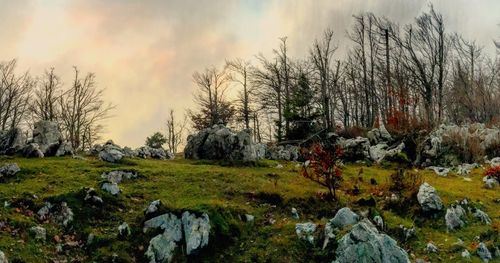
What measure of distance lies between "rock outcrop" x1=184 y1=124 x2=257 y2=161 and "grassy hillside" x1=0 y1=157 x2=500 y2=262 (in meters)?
2.55

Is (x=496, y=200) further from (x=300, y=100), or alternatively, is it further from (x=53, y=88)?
(x=53, y=88)

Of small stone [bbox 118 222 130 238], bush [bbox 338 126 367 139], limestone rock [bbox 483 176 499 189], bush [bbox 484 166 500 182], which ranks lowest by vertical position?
small stone [bbox 118 222 130 238]

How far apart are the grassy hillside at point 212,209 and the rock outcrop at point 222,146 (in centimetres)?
255

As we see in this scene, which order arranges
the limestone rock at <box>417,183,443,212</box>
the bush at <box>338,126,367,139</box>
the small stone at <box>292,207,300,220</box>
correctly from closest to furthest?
1. the small stone at <box>292,207,300,220</box>
2. the limestone rock at <box>417,183,443,212</box>
3. the bush at <box>338,126,367,139</box>

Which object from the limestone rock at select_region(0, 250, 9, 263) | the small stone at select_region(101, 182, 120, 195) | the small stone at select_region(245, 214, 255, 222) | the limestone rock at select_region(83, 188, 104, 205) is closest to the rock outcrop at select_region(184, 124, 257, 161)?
the small stone at select_region(101, 182, 120, 195)

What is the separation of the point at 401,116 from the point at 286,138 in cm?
828

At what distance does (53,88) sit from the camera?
4778cm

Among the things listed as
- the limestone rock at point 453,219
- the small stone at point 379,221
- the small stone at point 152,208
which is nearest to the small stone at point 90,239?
the small stone at point 152,208

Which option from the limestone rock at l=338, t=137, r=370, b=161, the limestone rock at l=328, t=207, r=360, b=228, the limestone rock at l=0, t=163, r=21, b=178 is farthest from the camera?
the limestone rock at l=338, t=137, r=370, b=161

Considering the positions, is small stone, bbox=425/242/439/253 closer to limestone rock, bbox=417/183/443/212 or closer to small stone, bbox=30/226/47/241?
limestone rock, bbox=417/183/443/212

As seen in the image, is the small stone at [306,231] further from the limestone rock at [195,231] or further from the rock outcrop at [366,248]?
the limestone rock at [195,231]

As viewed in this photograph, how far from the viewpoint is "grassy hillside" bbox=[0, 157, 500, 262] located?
13.0 m

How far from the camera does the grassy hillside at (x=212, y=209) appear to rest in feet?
42.6

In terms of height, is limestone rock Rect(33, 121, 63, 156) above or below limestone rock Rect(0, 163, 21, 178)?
above
